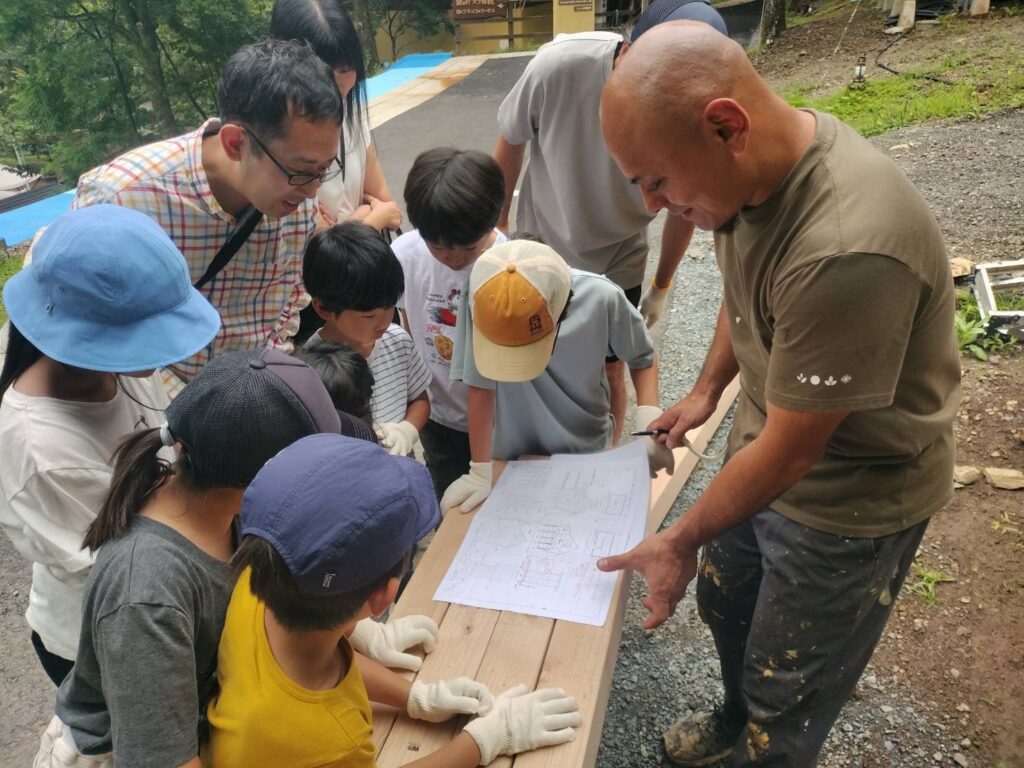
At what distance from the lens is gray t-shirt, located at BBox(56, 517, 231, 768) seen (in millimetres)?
1019

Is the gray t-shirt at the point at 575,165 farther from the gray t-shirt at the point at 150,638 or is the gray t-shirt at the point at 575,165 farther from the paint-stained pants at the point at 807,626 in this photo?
the gray t-shirt at the point at 150,638

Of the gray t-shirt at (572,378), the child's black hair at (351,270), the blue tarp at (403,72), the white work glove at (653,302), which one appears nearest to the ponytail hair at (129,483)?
the child's black hair at (351,270)

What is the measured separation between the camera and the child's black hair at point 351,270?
196cm

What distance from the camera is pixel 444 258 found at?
2180 millimetres

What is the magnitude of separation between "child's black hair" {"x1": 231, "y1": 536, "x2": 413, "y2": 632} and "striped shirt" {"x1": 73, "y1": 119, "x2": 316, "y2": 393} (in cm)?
103

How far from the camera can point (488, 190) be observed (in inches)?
81.4

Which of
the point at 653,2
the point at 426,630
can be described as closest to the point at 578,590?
the point at 426,630

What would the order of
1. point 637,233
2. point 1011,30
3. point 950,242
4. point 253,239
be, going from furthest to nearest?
point 1011,30
point 950,242
point 637,233
point 253,239

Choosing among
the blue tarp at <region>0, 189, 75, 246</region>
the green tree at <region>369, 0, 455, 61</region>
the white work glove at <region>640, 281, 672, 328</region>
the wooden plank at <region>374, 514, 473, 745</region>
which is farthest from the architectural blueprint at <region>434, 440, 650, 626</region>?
the green tree at <region>369, 0, 455, 61</region>

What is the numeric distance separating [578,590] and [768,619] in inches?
15.4

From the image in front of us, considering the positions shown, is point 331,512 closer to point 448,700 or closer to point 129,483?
point 129,483

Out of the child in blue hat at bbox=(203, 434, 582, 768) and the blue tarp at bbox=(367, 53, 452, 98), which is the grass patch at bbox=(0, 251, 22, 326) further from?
the child in blue hat at bbox=(203, 434, 582, 768)

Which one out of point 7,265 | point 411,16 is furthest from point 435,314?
point 411,16

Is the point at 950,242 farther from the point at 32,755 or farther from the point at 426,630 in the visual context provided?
the point at 32,755
